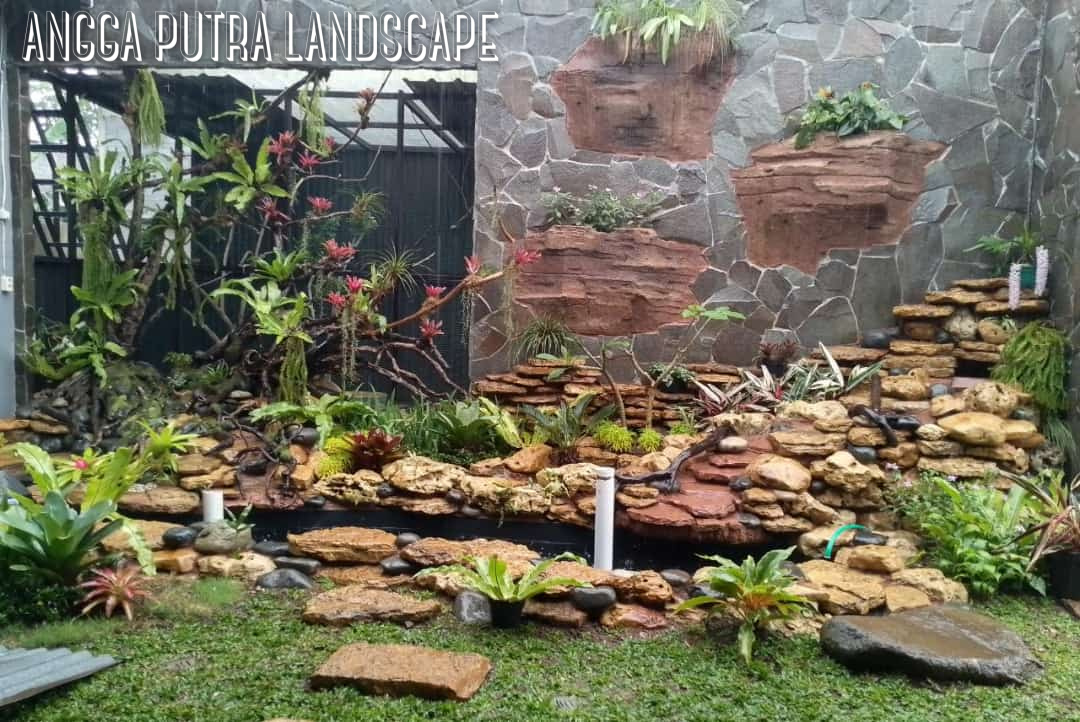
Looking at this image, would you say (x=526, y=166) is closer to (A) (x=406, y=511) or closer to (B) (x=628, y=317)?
(B) (x=628, y=317)

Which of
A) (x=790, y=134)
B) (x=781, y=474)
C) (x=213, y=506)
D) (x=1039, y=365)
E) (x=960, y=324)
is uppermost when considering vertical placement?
(x=790, y=134)

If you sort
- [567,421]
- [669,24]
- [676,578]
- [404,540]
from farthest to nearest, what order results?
[669,24] → [567,421] → [404,540] → [676,578]

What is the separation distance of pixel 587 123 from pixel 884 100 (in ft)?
9.10

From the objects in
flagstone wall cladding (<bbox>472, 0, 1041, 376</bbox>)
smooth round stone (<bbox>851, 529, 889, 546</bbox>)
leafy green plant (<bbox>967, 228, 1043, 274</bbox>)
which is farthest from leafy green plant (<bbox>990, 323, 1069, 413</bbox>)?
smooth round stone (<bbox>851, 529, 889, 546</bbox>)

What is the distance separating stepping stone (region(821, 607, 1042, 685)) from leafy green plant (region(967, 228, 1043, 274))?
425 centimetres

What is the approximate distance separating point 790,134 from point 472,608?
17.9 feet

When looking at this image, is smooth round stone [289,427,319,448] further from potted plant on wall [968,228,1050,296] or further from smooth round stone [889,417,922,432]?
potted plant on wall [968,228,1050,296]

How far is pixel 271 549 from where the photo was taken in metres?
5.05

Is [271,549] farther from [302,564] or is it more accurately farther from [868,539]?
[868,539]

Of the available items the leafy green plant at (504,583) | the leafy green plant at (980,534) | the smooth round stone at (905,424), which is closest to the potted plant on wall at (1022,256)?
the smooth round stone at (905,424)

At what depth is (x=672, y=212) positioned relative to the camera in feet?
24.2

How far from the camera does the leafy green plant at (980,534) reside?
441 cm

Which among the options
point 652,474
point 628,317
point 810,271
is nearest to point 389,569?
point 652,474

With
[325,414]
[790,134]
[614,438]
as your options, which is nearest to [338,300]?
[325,414]
